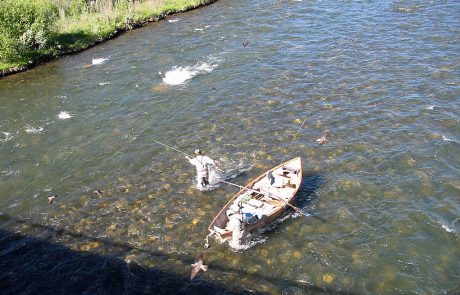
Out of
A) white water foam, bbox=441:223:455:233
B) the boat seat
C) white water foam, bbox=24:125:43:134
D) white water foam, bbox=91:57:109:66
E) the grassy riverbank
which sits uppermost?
the grassy riverbank

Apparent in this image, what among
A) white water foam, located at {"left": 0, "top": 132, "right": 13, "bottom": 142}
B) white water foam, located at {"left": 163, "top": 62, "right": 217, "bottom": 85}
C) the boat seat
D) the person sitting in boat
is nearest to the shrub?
white water foam, located at {"left": 0, "top": 132, "right": 13, "bottom": 142}

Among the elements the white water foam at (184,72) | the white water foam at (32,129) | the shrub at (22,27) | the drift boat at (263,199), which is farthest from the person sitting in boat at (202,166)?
the shrub at (22,27)

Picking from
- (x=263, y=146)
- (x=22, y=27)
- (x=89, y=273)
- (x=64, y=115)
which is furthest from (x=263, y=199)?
(x=22, y=27)

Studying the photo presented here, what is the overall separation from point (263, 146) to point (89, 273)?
452 inches

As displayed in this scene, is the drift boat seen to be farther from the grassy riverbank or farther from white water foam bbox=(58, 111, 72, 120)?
the grassy riverbank

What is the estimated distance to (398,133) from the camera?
24.5 m

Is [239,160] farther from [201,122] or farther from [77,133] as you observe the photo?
[77,133]

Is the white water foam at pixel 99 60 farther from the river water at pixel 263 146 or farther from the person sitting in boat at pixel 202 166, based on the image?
the person sitting in boat at pixel 202 166

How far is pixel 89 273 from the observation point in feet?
56.9

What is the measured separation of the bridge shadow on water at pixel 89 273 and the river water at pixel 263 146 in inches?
5.9

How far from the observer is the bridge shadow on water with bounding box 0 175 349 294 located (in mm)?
16391

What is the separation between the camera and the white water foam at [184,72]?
33397 mm

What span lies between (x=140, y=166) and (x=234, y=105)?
832cm

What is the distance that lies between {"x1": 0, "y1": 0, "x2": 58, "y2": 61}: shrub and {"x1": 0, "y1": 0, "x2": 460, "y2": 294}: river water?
2.42 m
